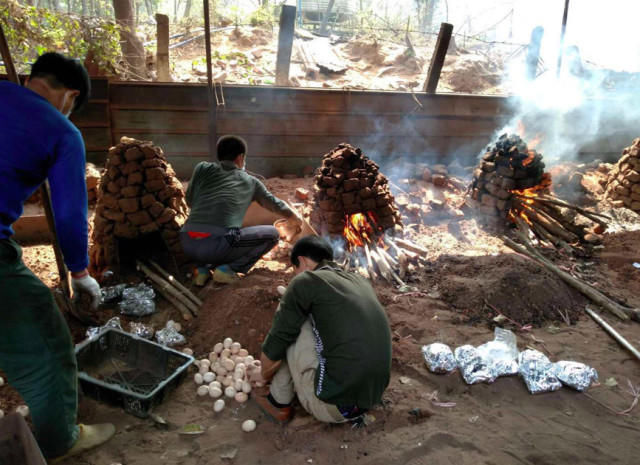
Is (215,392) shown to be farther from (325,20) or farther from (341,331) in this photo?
(325,20)

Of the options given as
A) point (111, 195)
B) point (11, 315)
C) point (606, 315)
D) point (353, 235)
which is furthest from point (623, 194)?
point (11, 315)

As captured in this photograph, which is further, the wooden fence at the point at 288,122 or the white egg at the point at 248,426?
the wooden fence at the point at 288,122

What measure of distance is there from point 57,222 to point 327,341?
1.76m

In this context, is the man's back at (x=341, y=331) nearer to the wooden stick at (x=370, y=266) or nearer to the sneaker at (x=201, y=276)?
the sneaker at (x=201, y=276)

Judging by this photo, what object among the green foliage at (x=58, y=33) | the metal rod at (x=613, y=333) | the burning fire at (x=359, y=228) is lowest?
the metal rod at (x=613, y=333)

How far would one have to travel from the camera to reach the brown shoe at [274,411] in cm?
308

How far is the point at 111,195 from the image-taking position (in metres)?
4.62

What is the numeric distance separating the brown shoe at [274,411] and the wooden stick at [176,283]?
1.57 m

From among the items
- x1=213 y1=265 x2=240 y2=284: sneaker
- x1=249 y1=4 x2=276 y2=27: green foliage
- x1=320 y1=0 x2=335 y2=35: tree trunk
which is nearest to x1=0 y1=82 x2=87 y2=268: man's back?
→ x1=213 y1=265 x2=240 y2=284: sneaker

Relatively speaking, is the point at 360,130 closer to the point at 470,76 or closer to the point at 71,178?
the point at 71,178

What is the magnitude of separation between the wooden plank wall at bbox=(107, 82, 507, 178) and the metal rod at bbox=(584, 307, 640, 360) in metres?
5.77

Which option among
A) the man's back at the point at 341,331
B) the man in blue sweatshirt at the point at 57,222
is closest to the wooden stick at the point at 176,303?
the man in blue sweatshirt at the point at 57,222

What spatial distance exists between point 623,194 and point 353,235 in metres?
6.28

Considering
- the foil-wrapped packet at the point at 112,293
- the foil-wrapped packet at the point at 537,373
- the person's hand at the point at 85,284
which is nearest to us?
the person's hand at the point at 85,284
